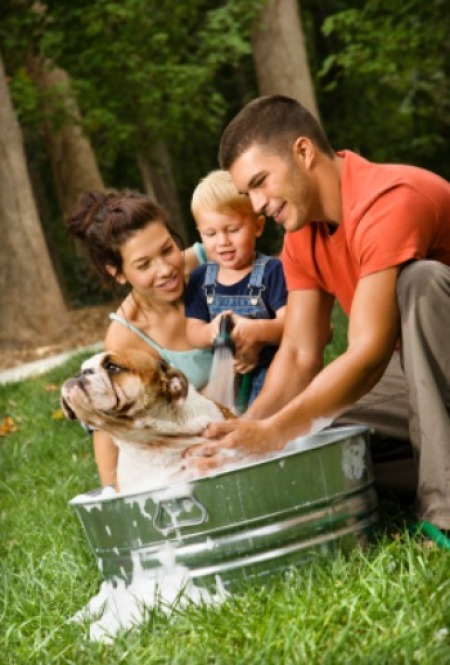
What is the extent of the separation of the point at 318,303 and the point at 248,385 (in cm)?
55

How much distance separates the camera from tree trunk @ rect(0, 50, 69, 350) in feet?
35.9

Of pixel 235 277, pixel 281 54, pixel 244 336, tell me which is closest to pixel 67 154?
pixel 281 54

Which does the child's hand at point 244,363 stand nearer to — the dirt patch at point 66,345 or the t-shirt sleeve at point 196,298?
the t-shirt sleeve at point 196,298

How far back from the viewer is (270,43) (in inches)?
453

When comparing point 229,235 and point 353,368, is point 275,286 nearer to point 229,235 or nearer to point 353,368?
point 229,235

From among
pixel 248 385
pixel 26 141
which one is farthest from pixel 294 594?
pixel 26 141

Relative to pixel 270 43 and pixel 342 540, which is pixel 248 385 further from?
pixel 270 43

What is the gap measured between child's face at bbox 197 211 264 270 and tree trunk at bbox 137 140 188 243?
30.7 ft

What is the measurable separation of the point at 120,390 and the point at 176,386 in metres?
0.19

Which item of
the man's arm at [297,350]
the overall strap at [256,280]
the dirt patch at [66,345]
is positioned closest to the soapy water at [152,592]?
the man's arm at [297,350]

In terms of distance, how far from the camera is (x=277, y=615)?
239 cm

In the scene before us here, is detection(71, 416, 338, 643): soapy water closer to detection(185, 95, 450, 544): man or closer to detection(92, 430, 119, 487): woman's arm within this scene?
detection(185, 95, 450, 544): man

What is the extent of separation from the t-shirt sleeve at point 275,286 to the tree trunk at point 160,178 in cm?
937

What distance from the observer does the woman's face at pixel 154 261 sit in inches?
145
